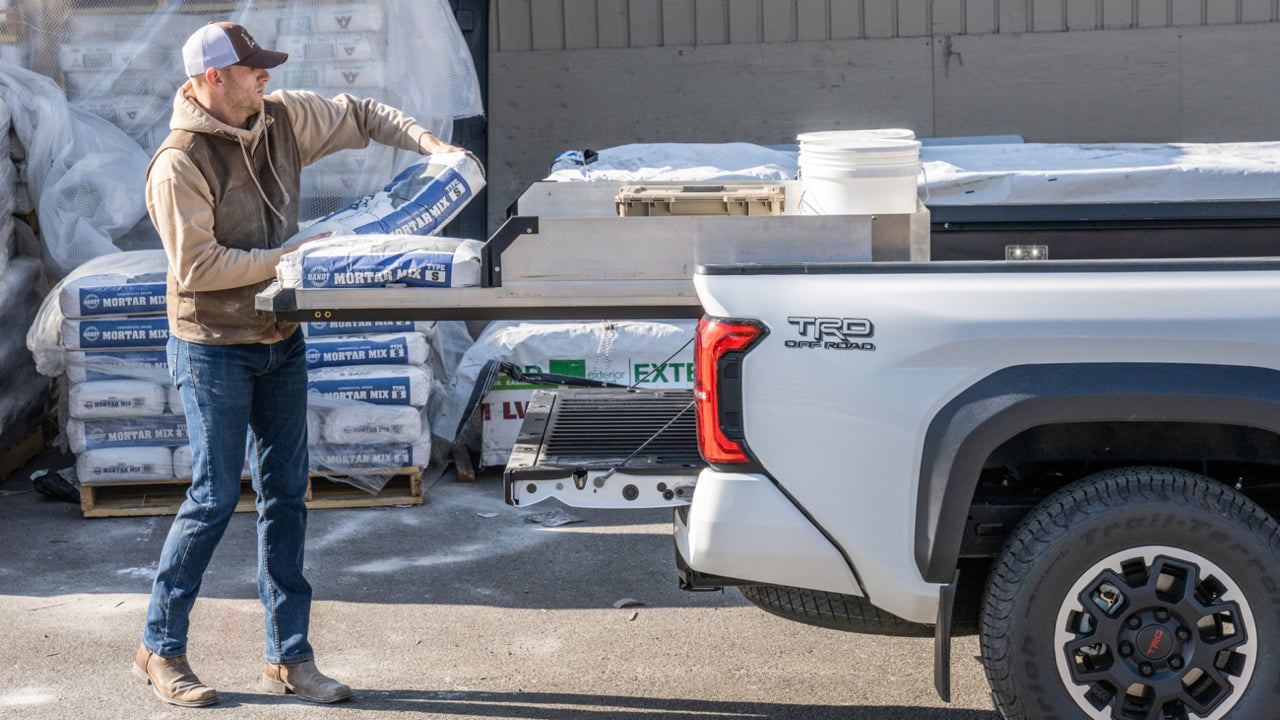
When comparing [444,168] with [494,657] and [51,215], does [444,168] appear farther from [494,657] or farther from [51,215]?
[51,215]

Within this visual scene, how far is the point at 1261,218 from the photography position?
4902 mm

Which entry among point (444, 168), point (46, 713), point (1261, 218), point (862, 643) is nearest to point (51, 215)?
point (444, 168)

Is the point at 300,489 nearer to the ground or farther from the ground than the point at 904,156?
nearer to the ground

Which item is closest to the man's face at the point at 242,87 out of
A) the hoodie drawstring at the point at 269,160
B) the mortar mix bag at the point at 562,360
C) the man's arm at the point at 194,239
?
the hoodie drawstring at the point at 269,160

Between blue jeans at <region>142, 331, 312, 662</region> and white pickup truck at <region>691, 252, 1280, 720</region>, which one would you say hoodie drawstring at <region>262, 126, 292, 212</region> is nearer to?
blue jeans at <region>142, 331, 312, 662</region>

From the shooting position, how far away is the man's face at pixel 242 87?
4.16 metres

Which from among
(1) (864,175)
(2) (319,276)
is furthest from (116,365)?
(1) (864,175)

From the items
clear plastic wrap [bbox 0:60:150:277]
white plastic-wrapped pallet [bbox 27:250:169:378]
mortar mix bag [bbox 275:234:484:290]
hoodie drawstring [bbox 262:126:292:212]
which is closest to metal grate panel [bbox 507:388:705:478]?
mortar mix bag [bbox 275:234:484:290]

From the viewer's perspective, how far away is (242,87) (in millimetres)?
4180

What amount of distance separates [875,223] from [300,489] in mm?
2079

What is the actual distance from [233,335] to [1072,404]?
2513mm

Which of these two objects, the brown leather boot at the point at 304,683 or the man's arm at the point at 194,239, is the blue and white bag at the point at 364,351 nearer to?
the brown leather boot at the point at 304,683

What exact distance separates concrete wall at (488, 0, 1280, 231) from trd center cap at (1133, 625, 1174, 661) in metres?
6.34

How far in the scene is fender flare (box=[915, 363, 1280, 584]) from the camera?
3.44m
